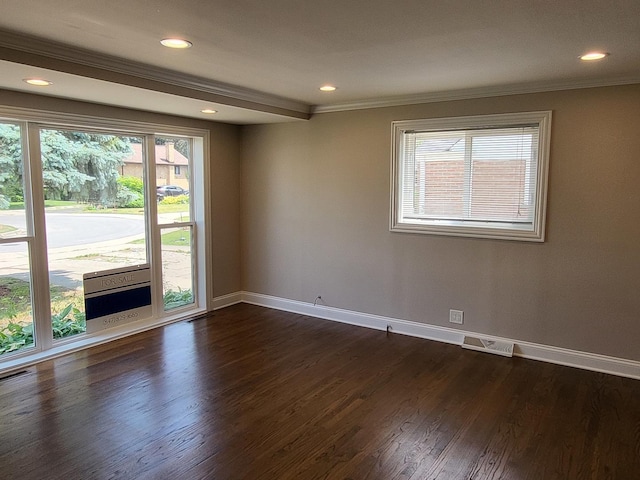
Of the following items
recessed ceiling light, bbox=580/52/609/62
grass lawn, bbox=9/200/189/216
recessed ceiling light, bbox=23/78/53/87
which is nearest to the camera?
recessed ceiling light, bbox=580/52/609/62

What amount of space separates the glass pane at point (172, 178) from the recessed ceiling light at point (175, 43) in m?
2.31

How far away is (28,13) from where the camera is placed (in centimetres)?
223

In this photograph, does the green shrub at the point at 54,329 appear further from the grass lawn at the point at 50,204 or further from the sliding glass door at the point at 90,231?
Answer: the grass lawn at the point at 50,204

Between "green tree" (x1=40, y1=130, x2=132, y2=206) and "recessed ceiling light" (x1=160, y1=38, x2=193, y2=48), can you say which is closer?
"recessed ceiling light" (x1=160, y1=38, x2=193, y2=48)

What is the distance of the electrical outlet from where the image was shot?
4.41 m

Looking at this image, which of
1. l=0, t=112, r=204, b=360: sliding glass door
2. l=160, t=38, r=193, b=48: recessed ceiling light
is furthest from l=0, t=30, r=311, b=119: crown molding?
l=0, t=112, r=204, b=360: sliding glass door

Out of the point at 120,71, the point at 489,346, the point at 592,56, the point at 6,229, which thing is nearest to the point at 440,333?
the point at 489,346

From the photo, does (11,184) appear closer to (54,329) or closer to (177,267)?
(54,329)

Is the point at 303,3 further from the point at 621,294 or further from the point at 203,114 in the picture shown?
the point at 621,294

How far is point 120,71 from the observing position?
314cm

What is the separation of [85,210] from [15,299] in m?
0.97

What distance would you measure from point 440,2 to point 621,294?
2.89 metres

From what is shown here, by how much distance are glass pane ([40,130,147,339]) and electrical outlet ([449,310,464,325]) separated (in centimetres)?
321

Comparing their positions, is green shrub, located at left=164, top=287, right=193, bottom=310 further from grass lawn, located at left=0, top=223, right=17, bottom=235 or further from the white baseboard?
grass lawn, located at left=0, top=223, right=17, bottom=235
